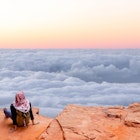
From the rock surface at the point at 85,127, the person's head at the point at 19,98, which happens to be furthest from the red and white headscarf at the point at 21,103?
the rock surface at the point at 85,127

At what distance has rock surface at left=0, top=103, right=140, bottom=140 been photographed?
6.82 meters

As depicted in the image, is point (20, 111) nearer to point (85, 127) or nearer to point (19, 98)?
point (19, 98)

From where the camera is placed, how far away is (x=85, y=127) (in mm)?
7148

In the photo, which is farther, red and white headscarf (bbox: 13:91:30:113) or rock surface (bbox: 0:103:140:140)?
red and white headscarf (bbox: 13:91:30:113)

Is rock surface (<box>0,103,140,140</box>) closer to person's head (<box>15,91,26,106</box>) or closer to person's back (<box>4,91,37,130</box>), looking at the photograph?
person's back (<box>4,91,37,130</box>)

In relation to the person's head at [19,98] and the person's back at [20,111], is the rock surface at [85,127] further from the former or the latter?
the person's head at [19,98]

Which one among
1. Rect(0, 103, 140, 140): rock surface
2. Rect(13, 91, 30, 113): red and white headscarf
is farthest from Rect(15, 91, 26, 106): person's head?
Rect(0, 103, 140, 140): rock surface

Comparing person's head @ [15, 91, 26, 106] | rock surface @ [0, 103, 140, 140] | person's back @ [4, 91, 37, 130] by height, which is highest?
person's head @ [15, 91, 26, 106]

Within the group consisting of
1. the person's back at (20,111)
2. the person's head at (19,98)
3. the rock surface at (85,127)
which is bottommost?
the rock surface at (85,127)

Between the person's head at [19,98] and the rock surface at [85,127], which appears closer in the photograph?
the rock surface at [85,127]

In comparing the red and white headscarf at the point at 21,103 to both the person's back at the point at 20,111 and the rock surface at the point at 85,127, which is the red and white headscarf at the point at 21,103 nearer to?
the person's back at the point at 20,111

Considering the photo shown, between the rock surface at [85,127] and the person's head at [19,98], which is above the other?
the person's head at [19,98]

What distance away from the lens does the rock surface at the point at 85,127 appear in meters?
6.82

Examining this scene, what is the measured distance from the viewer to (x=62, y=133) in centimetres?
694
